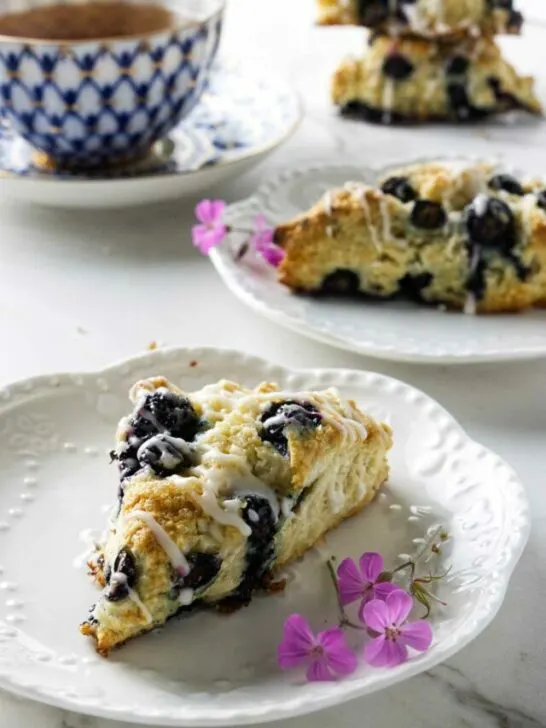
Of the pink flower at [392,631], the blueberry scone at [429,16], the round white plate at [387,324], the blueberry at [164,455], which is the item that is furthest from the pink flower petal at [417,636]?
the blueberry scone at [429,16]

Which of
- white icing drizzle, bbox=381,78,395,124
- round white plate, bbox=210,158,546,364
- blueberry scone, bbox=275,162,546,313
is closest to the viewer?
round white plate, bbox=210,158,546,364

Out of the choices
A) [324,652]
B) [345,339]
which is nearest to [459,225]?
[345,339]

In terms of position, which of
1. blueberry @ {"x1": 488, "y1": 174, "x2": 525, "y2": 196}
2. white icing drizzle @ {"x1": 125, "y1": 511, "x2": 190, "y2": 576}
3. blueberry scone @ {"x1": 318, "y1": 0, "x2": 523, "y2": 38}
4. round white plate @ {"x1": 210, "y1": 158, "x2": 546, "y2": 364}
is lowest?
round white plate @ {"x1": 210, "y1": 158, "x2": 546, "y2": 364}

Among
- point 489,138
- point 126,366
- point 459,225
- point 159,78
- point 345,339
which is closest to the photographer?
point 126,366

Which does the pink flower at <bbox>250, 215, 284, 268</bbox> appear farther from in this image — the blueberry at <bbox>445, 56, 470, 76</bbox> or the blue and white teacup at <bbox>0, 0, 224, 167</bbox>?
the blueberry at <bbox>445, 56, 470, 76</bbox>

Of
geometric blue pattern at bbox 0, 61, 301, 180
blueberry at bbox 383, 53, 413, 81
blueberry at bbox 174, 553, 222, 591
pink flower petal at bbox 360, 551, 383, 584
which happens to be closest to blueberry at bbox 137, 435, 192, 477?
blueberry at bbox 174, 553, 222, 591

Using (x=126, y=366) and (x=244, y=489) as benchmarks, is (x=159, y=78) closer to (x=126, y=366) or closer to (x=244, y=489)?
(x=126, y=366)

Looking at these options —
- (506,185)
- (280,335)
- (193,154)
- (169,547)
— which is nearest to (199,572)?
(169,547)

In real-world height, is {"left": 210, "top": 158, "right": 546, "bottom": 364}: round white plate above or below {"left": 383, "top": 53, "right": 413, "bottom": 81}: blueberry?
below
